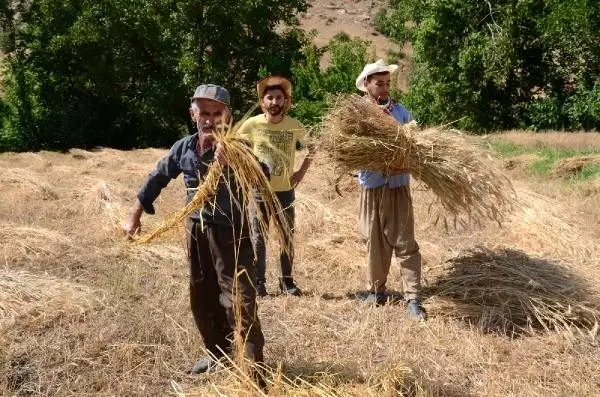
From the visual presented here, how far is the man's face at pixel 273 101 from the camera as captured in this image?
11.9 ft

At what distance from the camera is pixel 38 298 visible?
3.54 m

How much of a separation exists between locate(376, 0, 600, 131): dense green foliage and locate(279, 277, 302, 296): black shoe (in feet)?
40.5

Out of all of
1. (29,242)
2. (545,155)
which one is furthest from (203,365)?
(545,155)

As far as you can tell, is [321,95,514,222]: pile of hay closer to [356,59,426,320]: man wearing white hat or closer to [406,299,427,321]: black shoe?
[356,59,426,320]: man wearing white hat

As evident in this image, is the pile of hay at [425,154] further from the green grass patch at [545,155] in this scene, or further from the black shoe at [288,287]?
the green grass patch at [545,155]

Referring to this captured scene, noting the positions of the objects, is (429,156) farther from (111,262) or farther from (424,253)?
(111,262)

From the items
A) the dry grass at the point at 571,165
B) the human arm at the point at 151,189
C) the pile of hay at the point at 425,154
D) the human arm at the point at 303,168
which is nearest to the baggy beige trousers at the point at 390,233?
the pile of hay at the point at 425,154

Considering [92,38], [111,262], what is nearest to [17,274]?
[111,262]

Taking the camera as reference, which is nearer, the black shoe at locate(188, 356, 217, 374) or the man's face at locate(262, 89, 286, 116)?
the black shoe at locate(188, 356, 217, 374)

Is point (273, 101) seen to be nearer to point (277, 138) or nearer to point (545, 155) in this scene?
point (277, 138)

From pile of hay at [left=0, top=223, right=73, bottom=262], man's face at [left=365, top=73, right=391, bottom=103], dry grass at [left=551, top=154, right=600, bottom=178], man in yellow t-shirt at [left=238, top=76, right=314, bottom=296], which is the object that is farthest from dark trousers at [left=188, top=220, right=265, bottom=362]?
dry grass at [left=551, top=154, right=600, bottom=178]

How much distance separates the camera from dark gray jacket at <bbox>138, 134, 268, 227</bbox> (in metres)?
2.51

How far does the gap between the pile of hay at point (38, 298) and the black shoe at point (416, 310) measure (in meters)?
1.88

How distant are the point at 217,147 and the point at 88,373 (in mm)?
1346
